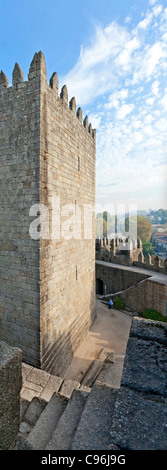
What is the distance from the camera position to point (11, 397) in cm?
163

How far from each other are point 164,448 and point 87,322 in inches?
358

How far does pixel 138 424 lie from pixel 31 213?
4.95m

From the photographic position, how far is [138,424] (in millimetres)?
1581

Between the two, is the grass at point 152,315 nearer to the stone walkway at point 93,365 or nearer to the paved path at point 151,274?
the stone walkway at point 93,365

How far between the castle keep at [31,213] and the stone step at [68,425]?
2640 mm

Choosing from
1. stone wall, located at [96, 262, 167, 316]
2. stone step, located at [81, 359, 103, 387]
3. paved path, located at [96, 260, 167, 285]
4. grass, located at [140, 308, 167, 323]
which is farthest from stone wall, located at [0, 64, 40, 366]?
paved path, located at [96, 260, 167, 285]

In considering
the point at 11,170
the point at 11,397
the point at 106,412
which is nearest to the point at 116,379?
the point at 106,412

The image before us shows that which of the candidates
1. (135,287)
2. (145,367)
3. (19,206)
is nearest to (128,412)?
(145,367)

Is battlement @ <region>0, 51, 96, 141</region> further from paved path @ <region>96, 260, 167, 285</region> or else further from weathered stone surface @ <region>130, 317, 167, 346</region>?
paved path @ <region>96, 260, 167, 285</region>

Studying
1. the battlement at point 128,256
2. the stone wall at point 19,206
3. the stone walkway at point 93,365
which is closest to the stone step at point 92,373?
the stone walkway at point 93,365

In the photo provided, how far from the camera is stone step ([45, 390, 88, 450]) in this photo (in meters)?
2.57

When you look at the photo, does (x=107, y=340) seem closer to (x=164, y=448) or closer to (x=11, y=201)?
(x=11, y=201)

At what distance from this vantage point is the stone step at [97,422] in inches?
75.7

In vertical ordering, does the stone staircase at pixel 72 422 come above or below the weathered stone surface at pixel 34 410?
above
